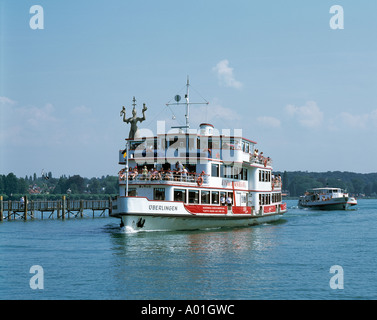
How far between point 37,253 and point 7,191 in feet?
495

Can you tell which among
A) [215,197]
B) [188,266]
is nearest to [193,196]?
[215,197]

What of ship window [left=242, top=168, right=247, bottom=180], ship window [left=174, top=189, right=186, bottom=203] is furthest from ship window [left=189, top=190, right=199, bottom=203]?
ship window [left=242, top=168, right=247, bottom=180]

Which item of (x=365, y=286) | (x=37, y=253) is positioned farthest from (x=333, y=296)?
(x=37, y=253)

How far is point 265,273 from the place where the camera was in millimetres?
21672

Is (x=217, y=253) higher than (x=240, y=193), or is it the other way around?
(x=240, y=193)

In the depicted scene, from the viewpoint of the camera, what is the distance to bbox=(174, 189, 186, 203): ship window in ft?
115

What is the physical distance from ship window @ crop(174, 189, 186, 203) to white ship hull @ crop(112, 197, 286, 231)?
936mm

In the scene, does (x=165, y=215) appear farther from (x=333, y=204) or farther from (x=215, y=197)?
(x=333, y=204)

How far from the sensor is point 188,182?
3559 cm

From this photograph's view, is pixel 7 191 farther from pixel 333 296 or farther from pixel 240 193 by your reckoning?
Result: pixel 333 296

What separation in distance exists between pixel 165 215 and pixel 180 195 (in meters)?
2.66

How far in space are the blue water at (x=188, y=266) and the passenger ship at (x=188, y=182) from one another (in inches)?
59.0

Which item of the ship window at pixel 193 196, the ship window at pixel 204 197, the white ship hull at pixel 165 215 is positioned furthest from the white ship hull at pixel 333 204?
the ship window at pixel 193 196

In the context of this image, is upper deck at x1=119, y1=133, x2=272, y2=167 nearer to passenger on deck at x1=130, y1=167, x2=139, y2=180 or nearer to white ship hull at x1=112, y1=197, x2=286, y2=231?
passenger on deck at x1=130, y1=167, x2=139, y2=180
